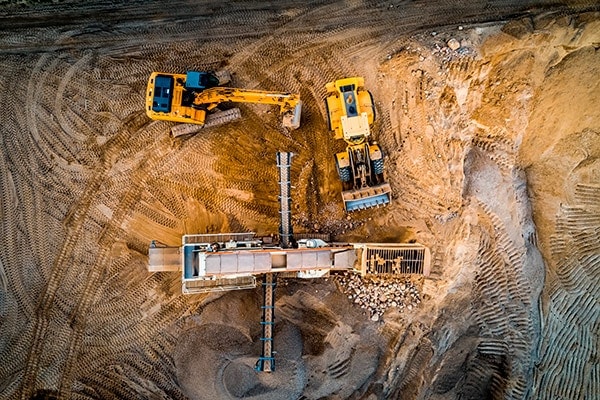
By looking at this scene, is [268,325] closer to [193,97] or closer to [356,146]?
[356,146]

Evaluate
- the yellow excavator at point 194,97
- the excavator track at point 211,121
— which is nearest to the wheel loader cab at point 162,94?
the yellow excavator at point 194,97

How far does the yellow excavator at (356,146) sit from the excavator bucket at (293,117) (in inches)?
23.3

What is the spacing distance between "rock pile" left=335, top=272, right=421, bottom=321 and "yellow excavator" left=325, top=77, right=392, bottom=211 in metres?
1.48

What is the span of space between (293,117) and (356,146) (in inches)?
54.8

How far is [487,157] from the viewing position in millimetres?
10758

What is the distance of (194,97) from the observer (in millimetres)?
10570

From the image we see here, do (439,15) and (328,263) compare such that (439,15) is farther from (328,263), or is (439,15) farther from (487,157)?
(328,263)

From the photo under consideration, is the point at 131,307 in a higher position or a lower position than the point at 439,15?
lower

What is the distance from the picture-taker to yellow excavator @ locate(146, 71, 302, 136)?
33.9ft

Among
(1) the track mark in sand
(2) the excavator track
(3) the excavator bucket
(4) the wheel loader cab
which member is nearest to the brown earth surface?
(1) the track mark in sand

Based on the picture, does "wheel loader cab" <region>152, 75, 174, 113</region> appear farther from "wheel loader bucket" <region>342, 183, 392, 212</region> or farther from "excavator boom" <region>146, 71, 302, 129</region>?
"wheel loader bucket" <region>342, 183, 392, 212</region>

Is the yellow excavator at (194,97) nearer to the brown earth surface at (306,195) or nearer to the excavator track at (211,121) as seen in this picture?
the excavator track at (211,121)

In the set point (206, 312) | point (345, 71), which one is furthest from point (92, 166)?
point (345, 71)

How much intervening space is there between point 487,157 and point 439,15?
310 centimetres
